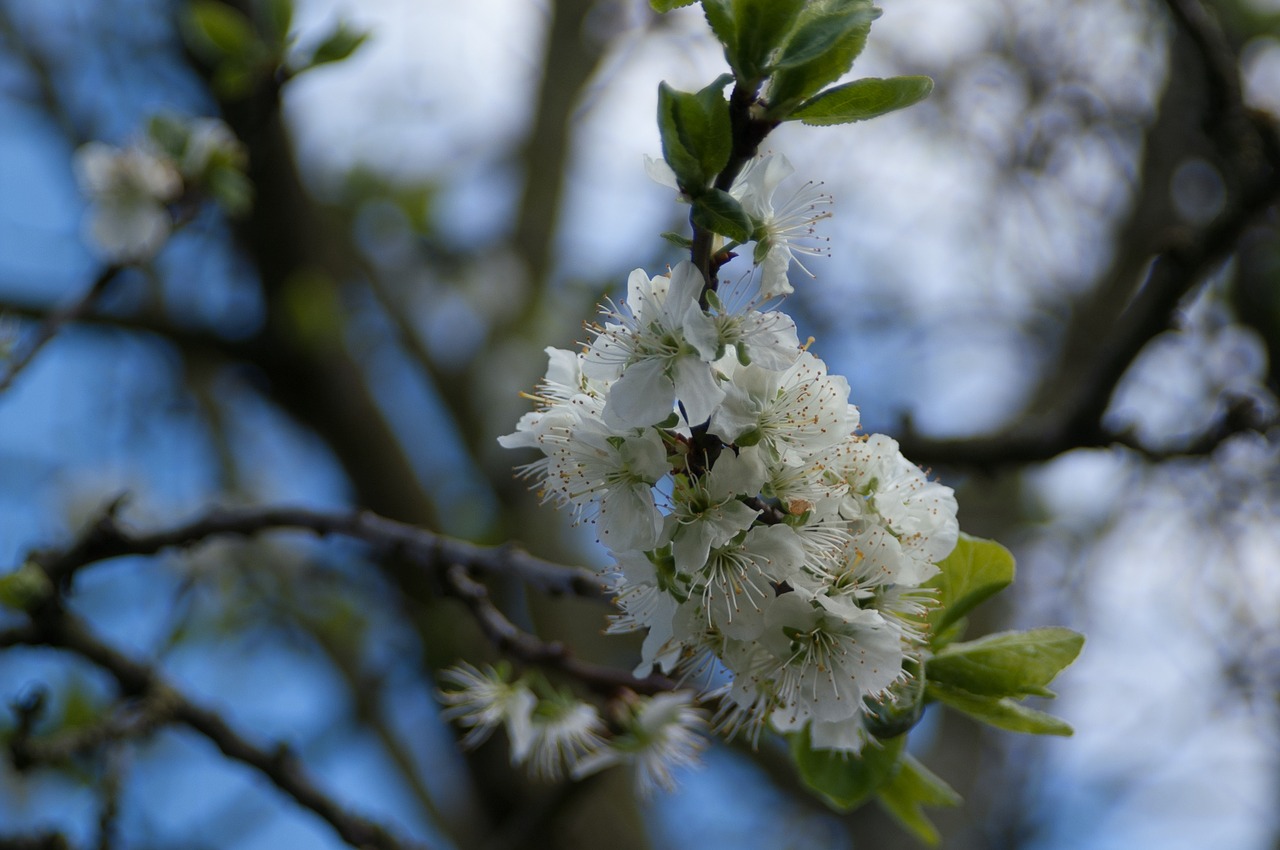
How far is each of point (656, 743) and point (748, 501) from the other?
1.81 feet

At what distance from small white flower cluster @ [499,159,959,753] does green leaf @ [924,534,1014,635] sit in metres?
0.05

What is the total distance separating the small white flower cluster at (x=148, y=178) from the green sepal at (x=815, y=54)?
1896 millimetres

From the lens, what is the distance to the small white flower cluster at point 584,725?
1.44 metres

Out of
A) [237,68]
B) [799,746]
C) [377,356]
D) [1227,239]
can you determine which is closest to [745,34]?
[799,746]

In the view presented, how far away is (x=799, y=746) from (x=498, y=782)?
2.71 m

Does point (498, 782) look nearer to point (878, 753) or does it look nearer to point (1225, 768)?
point (878, 753)

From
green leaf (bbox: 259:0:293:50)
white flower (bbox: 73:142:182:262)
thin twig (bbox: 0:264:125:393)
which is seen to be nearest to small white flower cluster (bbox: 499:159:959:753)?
thin twig (bbox: 0:264:125:393)

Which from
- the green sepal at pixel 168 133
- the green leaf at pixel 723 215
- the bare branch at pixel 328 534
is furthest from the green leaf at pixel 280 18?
the green leaf at pixel 723 215

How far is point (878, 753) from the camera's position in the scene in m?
1.20

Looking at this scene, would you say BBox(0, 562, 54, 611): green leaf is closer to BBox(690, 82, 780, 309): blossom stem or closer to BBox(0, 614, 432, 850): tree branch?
BBox(0, 614, 432, 850): tree branch

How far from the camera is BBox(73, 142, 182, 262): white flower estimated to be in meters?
2.48

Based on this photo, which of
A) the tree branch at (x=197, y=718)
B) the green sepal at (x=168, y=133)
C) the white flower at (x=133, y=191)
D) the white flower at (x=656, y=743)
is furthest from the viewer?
the white flower at (x=133, y=191)

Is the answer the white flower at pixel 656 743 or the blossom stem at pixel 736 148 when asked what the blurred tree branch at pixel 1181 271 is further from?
the blossom stem at pixel 736 148

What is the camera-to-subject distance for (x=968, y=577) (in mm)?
1203
